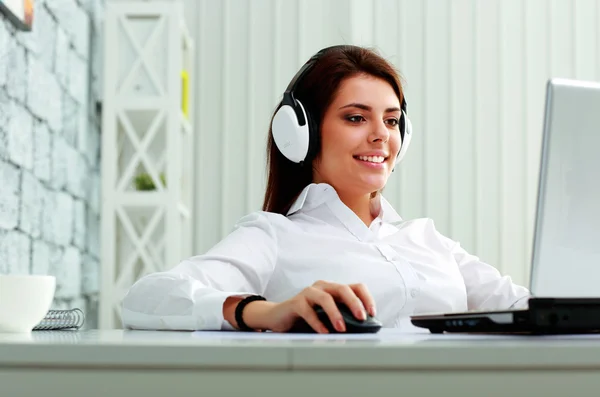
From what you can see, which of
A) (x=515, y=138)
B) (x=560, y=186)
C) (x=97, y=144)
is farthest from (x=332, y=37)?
(x=560, y=186)

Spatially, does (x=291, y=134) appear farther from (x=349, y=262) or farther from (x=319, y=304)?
(x=319, y=304)

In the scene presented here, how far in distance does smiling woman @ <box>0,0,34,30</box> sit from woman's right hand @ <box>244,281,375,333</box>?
153 centimetres

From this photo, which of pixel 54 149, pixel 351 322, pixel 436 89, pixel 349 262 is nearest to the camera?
pixel 351 322

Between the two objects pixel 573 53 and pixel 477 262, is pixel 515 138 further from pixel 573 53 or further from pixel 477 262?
pixel 477 262

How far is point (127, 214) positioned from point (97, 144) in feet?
1.04

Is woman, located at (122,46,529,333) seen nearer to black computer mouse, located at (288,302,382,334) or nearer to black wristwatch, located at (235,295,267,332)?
black wristwatch, located at (235,295,267,332)

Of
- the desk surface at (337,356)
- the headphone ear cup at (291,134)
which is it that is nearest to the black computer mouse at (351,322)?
the desk surface at (337,356)

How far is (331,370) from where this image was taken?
51cm

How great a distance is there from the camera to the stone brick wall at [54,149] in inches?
87.5

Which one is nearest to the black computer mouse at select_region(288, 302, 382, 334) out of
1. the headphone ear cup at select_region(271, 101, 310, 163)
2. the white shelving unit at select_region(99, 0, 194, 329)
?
the headphone ear cup at select_region(271, 101, 310, 163)

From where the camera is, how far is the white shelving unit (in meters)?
2.93

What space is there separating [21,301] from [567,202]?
2.19ft

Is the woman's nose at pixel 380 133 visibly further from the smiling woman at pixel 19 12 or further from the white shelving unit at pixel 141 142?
the white shelving unit at pixel 141 142

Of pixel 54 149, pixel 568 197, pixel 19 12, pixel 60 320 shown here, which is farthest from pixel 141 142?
pixel 568 197
